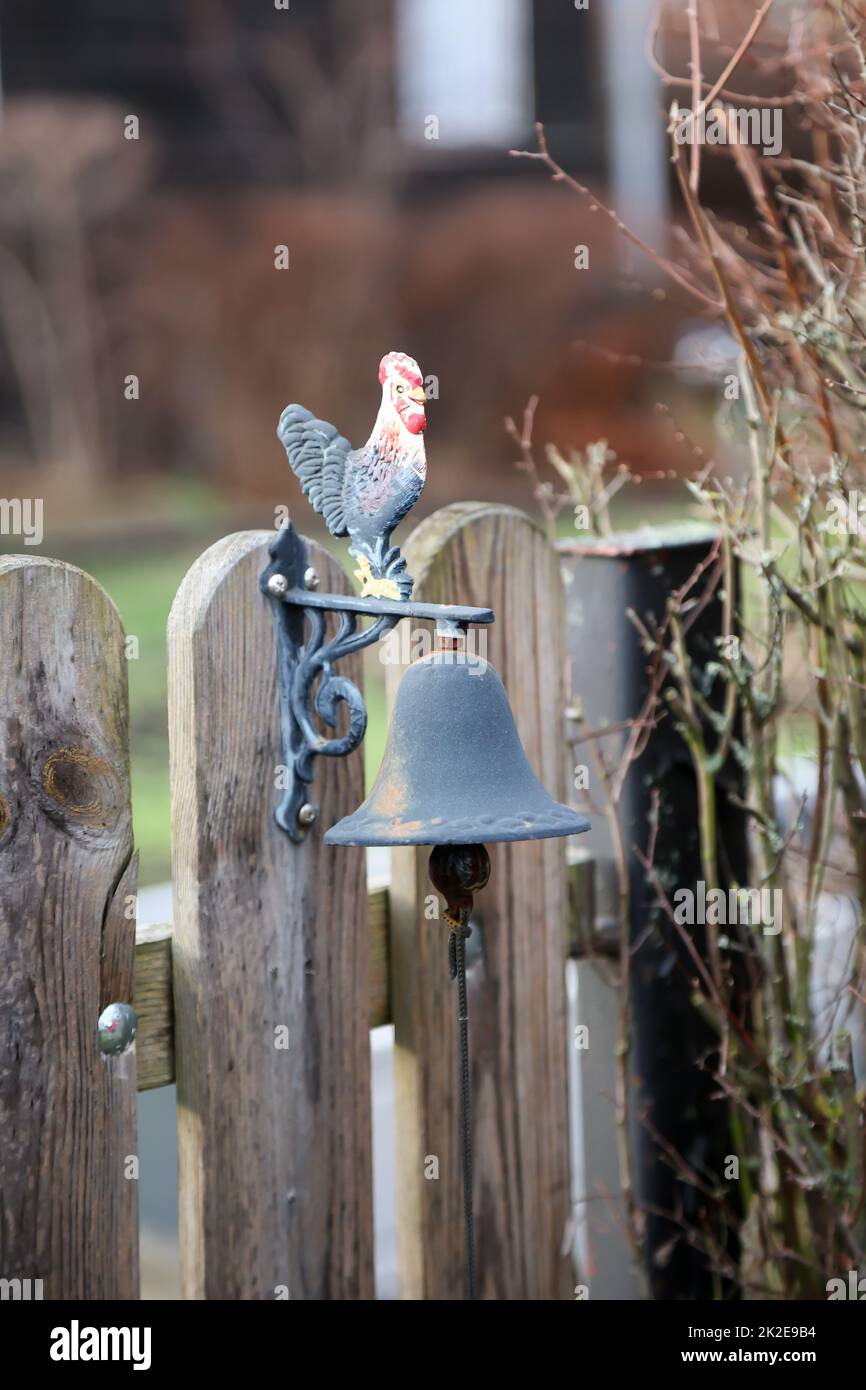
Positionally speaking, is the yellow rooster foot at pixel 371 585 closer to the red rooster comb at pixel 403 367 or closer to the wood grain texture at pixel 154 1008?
the red rooster comb at pixel 403 367

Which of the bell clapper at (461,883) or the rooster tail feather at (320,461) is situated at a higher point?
the rooster tail feather at (320,461)

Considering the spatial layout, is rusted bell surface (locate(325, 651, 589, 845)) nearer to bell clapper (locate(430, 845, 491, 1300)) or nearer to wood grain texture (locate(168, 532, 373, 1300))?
bell clapper (locate(430, 845, 491, 1300))

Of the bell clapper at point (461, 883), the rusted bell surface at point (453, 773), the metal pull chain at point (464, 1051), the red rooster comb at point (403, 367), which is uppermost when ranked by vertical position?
the red rooster comb at point (403, 367)

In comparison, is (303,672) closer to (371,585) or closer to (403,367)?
(371,585)

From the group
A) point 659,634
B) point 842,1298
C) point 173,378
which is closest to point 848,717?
point 659,634

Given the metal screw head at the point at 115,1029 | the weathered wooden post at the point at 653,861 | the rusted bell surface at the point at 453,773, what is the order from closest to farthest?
1. the rusted bell surface at the point at 453,773
2. the metal screw head at the point at 115,1029
3. the weathered wooden post at the point at 653,861

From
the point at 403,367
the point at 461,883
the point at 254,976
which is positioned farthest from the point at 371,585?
the point at 254,976

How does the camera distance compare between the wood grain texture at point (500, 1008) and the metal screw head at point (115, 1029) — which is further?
the wood grain texture at point (500, 1008)

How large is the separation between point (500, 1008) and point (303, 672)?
628 mm

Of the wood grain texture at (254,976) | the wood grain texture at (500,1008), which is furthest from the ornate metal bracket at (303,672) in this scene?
the wood grain texture at (500,1008)

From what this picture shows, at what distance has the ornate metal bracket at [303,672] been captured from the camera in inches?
69.4

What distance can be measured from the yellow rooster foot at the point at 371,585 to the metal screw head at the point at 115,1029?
55 centimetres

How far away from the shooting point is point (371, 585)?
66.5 inches

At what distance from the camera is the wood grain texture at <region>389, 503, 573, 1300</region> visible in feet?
6.53
